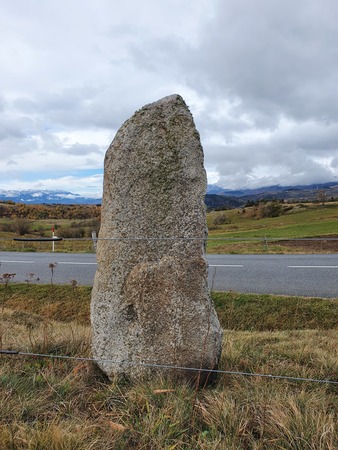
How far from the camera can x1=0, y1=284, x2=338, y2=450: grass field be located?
271 centimetres

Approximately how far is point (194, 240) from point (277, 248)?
48.9 ft

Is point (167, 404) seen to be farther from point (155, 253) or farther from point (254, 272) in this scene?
point (254, 272)

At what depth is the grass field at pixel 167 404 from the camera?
8.89 ft

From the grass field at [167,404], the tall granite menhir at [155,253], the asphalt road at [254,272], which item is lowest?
the asphalt road at [254,272]

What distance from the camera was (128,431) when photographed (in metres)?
2.89

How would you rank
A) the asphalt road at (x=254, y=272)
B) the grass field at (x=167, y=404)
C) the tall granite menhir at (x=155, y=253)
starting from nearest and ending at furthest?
the grass field at (x=167, y=404) → the tall granite menhir at (x=155, y=253) → the asphalt road at (x=254, y=272)

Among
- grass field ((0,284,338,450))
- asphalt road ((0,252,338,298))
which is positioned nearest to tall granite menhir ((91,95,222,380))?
grass field ((0,284,338,450))

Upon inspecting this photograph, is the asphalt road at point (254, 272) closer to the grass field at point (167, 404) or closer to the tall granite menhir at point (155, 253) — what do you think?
the grass field at point (167, 404)

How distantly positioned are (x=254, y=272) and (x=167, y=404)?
9.02 meters

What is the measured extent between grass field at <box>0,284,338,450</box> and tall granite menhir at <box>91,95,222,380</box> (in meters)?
0.33

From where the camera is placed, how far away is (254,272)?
463 inches

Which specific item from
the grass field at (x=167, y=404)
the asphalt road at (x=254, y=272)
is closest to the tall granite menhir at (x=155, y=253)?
the grass field at (x=167, y=404)

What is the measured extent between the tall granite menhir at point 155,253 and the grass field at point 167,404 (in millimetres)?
333

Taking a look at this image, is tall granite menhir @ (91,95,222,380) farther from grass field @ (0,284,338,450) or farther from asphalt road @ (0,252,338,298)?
asphalt road @ (0,252,338,298)
